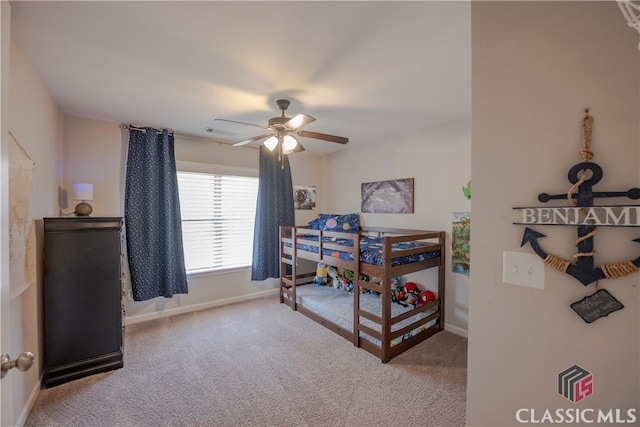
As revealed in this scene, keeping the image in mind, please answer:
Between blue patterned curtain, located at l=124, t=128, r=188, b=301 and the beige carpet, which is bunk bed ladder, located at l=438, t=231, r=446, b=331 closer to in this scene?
the beige carpet

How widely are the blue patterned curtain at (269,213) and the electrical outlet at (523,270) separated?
10.8 feet

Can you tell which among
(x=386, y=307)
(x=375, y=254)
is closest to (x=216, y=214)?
(x=375, y=254)

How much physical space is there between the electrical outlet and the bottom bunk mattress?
1.85 meters

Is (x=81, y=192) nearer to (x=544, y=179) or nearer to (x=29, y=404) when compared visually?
(x=29, y=404)

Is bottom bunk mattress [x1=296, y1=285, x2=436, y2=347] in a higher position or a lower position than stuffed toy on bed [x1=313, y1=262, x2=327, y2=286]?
lower

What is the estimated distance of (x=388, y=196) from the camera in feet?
12.3

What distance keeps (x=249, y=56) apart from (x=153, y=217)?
2.37 m

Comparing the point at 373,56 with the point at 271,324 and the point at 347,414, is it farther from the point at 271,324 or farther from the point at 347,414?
the point at 271,324

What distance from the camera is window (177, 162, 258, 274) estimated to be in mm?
3641

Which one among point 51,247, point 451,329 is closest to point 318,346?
point 451,329

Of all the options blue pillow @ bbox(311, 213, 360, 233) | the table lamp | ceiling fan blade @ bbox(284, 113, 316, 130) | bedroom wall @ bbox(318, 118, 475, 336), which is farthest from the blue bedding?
the table lamp

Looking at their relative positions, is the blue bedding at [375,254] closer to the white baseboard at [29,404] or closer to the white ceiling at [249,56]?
the white ceiling at [249,56]

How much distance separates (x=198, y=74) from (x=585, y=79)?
218cm

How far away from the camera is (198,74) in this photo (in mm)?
1999
